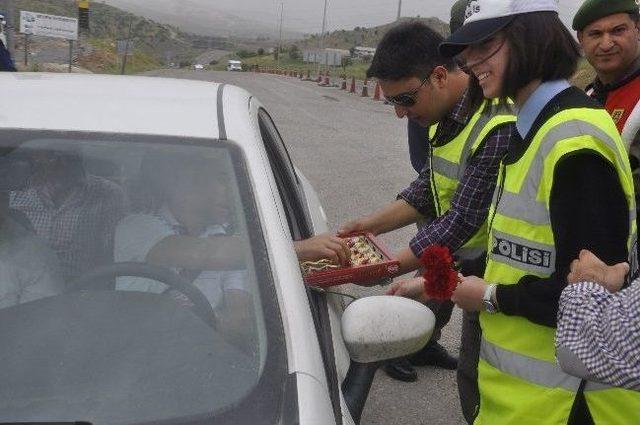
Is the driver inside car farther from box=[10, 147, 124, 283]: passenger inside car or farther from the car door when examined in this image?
the car door

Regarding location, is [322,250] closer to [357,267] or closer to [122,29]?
[357,267]

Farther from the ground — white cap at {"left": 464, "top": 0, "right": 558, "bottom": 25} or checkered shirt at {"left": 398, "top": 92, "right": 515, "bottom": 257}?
white cap at {"left": 464, "top": 0, "right": 558, "bottom": 25}

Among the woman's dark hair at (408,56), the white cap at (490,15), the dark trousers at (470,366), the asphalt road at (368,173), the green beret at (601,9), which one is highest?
the green beret at (601,9)

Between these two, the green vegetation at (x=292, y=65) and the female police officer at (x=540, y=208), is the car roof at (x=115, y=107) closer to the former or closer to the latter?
the female police officer at (x=540, y=208)

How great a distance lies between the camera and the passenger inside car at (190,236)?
1806 mm

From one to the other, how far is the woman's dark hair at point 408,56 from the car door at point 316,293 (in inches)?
20.7

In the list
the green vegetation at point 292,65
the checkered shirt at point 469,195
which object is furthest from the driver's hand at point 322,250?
the green vegetation at point 292,65

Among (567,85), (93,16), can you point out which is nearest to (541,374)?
(567,85)

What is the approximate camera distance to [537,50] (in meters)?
1.89

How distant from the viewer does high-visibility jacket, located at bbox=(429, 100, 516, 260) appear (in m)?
2.54

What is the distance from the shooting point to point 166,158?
2.04 m

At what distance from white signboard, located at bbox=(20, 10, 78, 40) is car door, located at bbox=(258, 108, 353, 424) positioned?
3368cm

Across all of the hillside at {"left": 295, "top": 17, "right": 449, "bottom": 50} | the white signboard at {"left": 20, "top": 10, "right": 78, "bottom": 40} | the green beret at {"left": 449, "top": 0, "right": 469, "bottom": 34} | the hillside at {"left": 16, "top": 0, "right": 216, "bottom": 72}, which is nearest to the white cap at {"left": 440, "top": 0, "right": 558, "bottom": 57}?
the green beret at {"left": 449, "top": 0, "right": 469, "bottom": 34}

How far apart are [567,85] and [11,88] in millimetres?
1668
